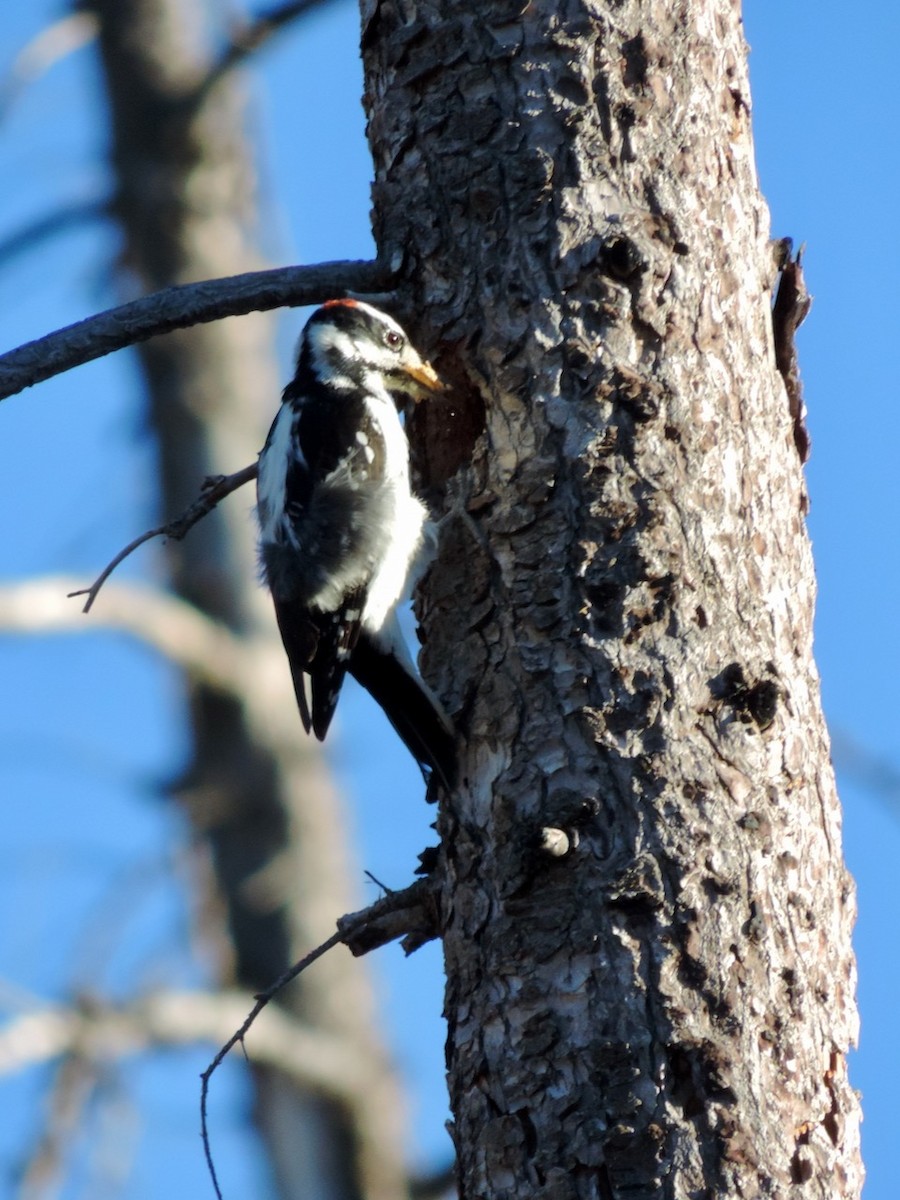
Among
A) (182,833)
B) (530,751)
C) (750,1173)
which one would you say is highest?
(182,833)

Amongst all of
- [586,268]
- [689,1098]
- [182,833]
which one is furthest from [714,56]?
[182,833]

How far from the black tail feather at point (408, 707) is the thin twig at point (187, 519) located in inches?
20.5

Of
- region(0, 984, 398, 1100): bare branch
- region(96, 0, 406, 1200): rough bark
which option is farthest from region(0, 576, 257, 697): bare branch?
region(0, 984, 398, 1100): bare branch

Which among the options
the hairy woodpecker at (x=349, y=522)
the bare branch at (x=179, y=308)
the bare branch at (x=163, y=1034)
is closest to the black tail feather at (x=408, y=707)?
the hairy woodpecker at (x=349, y=522)

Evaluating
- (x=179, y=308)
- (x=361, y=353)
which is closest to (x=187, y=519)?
(x=179, y=308)

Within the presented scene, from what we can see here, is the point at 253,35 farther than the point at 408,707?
Yes

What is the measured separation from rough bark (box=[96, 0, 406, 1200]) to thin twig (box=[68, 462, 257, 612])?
3.96m

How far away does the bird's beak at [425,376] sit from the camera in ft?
11.2

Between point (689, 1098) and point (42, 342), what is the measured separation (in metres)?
1.76

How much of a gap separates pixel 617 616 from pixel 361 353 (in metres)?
1.36

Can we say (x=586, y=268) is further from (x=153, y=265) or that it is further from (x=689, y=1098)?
(x=153, y=265)

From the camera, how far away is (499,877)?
2771mm

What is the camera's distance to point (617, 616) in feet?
9.37

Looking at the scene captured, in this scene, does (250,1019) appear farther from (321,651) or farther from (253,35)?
(253,35)
